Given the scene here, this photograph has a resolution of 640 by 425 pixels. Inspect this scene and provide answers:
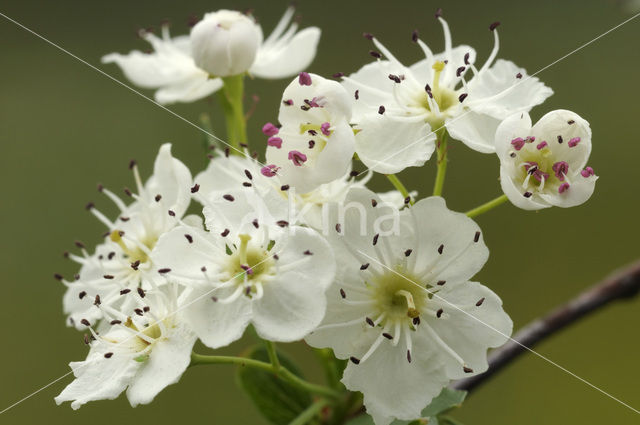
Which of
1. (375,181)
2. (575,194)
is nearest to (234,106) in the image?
(575,194)

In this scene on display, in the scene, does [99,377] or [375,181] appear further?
[375,181]

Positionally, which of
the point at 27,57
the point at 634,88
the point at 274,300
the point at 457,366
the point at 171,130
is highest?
the point at 27,57

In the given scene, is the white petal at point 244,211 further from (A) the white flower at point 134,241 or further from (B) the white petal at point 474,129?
(B) the white petal at point 474,129

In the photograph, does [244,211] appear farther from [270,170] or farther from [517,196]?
[517,196]

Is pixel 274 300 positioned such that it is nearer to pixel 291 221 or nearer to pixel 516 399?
pixel 291 221

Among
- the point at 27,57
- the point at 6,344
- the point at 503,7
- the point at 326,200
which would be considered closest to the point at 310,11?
the point at 503,7

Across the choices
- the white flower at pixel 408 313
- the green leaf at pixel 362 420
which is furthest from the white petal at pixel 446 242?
the green leaf at pixel 362 420

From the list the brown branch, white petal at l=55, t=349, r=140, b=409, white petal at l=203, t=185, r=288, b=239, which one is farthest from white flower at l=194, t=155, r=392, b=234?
the brown branch
